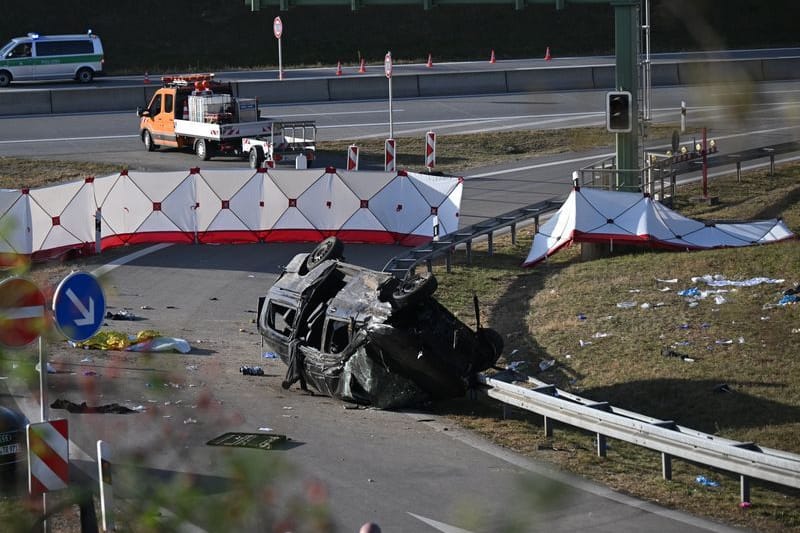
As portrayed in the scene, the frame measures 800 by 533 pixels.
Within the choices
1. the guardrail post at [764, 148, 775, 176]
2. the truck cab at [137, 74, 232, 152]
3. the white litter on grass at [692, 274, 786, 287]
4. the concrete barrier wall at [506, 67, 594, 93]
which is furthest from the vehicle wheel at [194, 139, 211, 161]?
the white litter on grass at [692, 274, 786, 287]

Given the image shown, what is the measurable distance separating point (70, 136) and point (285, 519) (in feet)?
120

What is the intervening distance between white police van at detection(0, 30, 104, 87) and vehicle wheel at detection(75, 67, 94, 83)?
0.18 m

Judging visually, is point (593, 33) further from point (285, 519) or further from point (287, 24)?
point (285, 519)

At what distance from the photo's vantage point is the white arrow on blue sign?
8480mm

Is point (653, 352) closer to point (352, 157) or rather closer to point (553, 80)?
point (352, 157)

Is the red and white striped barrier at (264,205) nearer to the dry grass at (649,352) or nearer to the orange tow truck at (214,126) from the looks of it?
the dry grass at (649,352)

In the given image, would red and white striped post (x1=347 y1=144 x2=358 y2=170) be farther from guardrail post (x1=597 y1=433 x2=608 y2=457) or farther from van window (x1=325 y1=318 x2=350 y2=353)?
guardrail post (x1=597 y1=433 x2=608 y2=457)

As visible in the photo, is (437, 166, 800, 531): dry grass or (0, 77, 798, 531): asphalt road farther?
(437, 166, 800, 531): dry grass

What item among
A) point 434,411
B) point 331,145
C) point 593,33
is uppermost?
point 593,33

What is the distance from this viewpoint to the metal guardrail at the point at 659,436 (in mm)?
8984

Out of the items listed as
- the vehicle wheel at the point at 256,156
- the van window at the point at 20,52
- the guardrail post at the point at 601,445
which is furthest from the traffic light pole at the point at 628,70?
the van window at the point at 20,52

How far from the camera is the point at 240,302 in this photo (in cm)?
1884

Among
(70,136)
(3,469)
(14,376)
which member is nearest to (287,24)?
(70,136)

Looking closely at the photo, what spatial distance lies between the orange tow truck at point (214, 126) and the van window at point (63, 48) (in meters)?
17.3
